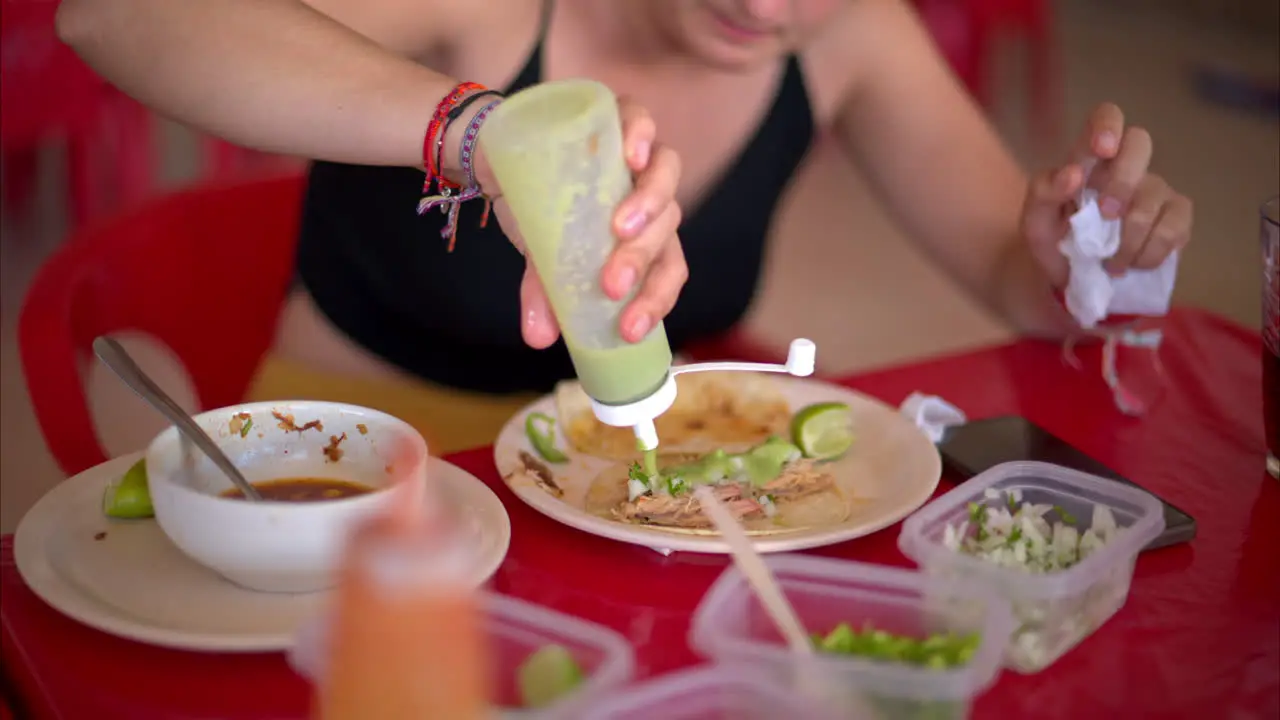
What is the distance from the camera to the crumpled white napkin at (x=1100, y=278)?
129 cm

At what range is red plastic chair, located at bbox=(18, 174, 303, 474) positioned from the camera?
122 centimetres

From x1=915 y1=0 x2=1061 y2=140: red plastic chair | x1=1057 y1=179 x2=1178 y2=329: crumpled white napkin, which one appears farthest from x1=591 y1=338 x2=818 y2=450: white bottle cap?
x1=915 y1=0 x2=1061 y2=140: red plastic chair

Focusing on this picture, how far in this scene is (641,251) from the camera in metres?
0.84

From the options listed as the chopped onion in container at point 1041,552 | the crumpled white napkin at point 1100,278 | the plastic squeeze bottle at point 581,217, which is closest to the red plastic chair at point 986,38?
the crumpled white napkin at point 1100,278

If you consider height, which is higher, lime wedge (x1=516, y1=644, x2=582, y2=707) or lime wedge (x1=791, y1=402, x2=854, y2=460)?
lime wedge (x1=516, y1=644, x2=582, y2=707)

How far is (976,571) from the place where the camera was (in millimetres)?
830

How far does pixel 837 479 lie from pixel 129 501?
23.4 inches

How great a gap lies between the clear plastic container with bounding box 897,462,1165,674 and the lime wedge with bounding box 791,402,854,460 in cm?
20

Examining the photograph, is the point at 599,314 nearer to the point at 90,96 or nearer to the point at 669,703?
the point at 669,703

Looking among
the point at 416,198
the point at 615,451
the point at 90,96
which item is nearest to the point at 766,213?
the point at 416,198

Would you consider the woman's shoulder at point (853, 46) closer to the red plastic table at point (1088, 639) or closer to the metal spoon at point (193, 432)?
the red plastic table at point (1088, 639)

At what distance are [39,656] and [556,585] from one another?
14.1 inches

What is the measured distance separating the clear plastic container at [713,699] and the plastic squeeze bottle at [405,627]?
141 mm

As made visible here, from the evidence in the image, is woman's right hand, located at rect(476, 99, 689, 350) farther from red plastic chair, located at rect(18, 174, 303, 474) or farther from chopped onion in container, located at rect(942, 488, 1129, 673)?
red plastic chair, located at rect(18, 174, 303, 474)
